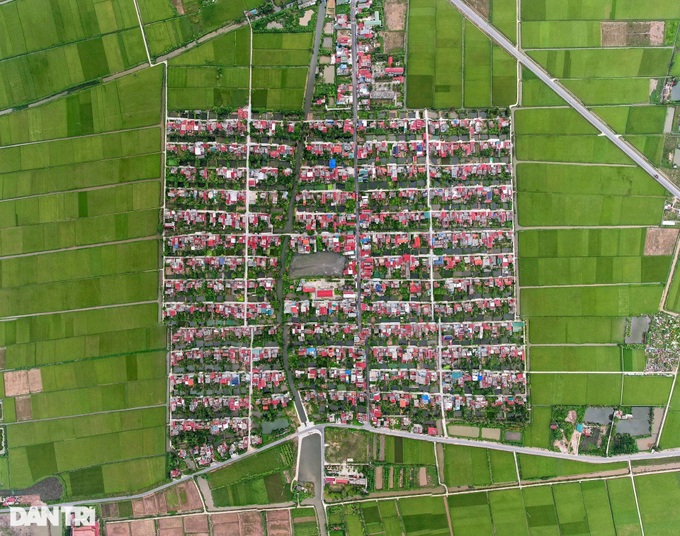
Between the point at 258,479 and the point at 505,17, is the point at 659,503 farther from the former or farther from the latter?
the point at 505,17

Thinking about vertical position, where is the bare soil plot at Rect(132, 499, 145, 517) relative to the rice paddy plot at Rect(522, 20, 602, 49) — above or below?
below

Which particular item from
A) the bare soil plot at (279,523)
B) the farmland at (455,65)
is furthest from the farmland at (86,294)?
the farmland at (455,65)

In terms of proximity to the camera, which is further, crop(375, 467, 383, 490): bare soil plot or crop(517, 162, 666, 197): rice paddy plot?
crop(517, 162, 666, 197): rice paddy plot

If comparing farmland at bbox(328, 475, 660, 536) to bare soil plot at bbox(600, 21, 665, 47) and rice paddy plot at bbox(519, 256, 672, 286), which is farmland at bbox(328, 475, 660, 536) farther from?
bare soil plot at bbox(600, 21, 665, 47)

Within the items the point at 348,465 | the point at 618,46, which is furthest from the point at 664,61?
the point at 348,465

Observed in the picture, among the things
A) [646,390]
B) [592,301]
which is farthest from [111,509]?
[646,390]

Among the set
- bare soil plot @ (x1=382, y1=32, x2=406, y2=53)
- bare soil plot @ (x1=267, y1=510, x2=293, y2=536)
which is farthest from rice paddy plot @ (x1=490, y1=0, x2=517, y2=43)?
bare soil plot @ (x1=267, y1=510, x2=293, y2=536)

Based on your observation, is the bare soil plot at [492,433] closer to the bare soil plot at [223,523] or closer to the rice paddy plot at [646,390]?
the rice paddy plot at [646,390]
